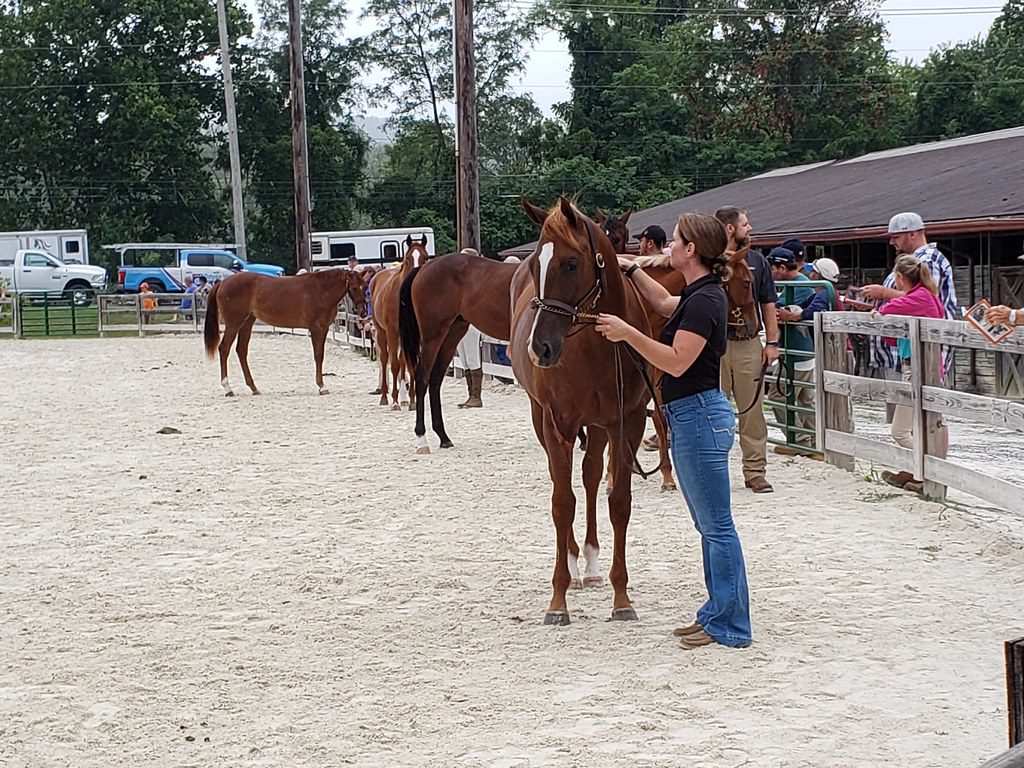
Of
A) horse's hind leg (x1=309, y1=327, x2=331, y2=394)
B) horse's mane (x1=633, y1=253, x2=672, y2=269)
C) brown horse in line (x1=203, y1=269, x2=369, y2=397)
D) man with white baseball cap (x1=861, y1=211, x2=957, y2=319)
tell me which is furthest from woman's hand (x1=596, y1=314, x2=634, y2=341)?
brown horse in line (x1=203, y1=269, x2=369, y2=397)

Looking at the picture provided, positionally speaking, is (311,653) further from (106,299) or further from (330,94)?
(330,94)

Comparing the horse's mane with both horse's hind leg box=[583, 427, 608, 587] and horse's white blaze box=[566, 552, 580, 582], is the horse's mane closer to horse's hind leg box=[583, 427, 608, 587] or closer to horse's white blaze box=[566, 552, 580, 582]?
horse's hind leg box=[583, 427, 608, 587]

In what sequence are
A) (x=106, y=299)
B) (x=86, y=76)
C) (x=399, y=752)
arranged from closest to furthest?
(x=399, y=752) → (x=106, y=299) → (x=86, y=76)

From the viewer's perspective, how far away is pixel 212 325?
1680 centimetres

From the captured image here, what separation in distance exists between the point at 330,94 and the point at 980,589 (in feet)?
173

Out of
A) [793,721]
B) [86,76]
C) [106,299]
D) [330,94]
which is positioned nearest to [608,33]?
[330,94]

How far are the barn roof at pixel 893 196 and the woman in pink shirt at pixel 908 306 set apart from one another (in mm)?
6691

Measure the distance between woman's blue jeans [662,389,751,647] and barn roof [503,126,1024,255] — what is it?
9.80 metres

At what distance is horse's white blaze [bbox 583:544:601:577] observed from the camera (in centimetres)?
628

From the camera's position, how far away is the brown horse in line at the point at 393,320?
13.7m

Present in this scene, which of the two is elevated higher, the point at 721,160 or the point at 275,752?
the point at 721,160

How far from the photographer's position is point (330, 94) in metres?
55.7

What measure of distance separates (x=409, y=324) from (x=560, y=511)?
19.7 feet

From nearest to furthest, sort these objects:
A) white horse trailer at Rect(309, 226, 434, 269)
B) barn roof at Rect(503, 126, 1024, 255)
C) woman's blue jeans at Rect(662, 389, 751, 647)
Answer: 1. woman's blue jeans at Rect(662, 389, 751, 647)
2. barn roof at Rect(503, 126, 1024, 255)
3. white horse trailer at Rect(309, 226, 434, 269)
